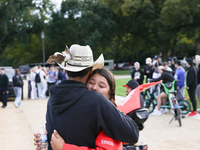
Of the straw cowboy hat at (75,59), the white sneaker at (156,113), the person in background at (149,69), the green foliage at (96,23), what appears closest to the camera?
the straw cowboy hat at (75,59)

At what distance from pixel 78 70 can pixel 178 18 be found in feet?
88.5

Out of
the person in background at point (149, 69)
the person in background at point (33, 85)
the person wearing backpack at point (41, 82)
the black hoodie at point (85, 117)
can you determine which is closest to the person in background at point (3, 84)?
the person wearing backpack at point (41, 82)

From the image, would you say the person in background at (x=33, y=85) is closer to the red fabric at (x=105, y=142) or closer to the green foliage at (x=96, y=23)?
the red fabric at (x=105, y=142)

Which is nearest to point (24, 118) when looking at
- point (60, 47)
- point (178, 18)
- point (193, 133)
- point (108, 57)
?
point (193, 133)

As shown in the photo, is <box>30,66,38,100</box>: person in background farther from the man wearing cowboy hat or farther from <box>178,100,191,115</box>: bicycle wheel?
the man wearing cowboy hat

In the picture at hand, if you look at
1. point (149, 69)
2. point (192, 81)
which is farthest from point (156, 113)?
point (149, 69)

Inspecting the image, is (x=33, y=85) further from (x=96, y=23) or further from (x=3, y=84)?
(x=96, y=23)

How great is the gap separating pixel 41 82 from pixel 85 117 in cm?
1197

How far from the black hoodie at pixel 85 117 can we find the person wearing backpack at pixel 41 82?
11717mm

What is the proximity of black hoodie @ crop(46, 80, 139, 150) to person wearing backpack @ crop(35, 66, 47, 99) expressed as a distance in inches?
461

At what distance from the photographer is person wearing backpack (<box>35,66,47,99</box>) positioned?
42.5 ft

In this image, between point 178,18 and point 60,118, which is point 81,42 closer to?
point 178,18

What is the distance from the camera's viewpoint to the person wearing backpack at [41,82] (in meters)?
13.0

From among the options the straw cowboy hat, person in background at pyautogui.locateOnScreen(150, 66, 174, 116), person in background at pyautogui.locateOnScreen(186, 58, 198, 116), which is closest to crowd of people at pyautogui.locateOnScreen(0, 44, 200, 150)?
the straw cowboy hat
